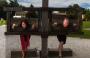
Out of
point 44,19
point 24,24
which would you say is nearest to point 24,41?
point 24,24

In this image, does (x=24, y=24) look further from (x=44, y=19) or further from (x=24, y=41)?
(x=24, y=41)

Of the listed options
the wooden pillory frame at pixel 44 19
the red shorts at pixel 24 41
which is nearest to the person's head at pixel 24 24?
the wooden pillory frame at pixel 44 19

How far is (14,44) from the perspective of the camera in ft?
45.7

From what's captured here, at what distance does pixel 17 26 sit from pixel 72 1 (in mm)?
1542

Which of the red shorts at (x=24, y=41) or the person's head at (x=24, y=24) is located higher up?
the person's head at (x=24, y=24)

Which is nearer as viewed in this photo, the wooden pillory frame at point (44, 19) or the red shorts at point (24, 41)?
the wooden pillory frame at point (44, 19)

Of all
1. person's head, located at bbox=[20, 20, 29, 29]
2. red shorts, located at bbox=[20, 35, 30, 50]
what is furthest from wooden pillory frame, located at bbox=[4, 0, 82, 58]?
red shorts, located at bbox=[20, 35, 30, 50]

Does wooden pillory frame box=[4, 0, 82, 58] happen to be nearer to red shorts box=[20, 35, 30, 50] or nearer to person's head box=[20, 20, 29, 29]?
person's head box=[20, 20, 29, 29]

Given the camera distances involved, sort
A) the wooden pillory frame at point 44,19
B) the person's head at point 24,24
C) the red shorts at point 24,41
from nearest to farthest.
→ 1. the wooden pillory frame at point 44,19
2. the person's head at point 24,24
3. the red shorts at point 24,41

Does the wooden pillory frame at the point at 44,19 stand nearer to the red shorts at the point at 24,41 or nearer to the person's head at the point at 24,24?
the person's head at the point at 24,24

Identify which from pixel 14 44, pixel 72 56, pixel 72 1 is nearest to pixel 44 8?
pixel 72 1

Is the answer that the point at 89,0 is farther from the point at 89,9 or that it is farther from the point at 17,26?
the point at 17,26

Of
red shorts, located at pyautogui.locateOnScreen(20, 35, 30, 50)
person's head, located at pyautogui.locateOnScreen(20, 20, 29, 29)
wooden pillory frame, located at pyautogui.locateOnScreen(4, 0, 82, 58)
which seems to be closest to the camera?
wooden pillory frame, located at pyautogui.locateOnScreen(4, 0, 82, 58)

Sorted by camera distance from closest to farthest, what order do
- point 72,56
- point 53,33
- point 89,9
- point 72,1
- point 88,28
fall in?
point 53,33, point 72,1, point 89,9, point 72,56, point 88,28
